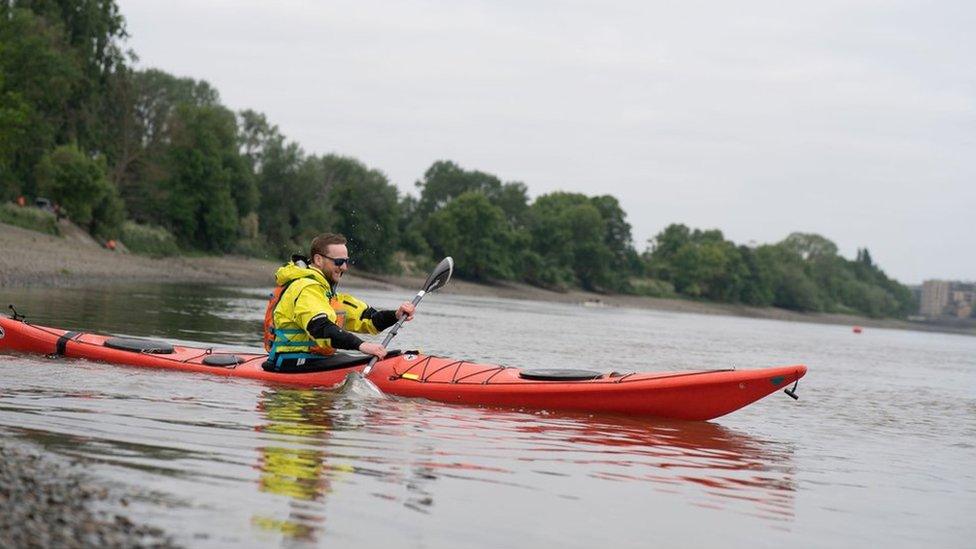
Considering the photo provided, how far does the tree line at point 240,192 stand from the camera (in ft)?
132

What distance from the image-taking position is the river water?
14.7 feet

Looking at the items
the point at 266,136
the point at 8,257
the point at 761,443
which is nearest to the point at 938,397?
the point at 761,443

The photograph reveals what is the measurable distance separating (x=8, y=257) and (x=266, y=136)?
4371 centimetres

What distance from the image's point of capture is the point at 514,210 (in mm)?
91688

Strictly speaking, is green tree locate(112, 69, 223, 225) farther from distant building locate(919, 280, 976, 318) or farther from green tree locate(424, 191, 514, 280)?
distant building locate(919, 280, 976, 318)

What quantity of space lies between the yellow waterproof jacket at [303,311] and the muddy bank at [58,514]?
13.0 feet

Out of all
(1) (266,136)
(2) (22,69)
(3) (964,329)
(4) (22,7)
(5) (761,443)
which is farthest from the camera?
(3) (964,329)

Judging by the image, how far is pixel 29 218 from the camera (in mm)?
35188

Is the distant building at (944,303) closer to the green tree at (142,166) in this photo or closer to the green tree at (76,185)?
the green tree at (142,166)

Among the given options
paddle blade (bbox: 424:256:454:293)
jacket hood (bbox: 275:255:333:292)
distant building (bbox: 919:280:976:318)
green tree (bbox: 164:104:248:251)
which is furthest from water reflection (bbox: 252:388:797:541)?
distant building (bbox: 919:280:976:318)

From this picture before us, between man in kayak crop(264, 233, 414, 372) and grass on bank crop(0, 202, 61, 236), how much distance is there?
27.1m

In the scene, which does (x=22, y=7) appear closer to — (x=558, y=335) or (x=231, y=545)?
(x=558, y=335)

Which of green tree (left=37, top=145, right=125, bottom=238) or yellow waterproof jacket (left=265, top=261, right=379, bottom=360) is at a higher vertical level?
green tree (left=37, top=145, right=125, bottom=238)

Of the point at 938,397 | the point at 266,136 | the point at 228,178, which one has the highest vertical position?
the point at 266,136
